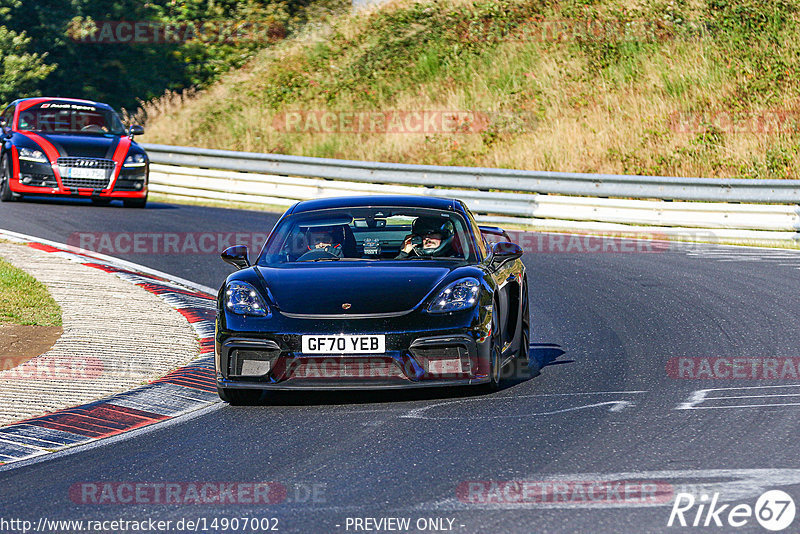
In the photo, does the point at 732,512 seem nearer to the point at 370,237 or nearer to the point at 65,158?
the point at 370,237

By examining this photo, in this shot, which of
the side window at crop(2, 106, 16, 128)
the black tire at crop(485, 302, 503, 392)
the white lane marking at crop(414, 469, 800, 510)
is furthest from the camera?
the side window at crop(2, 106, 16, 128)

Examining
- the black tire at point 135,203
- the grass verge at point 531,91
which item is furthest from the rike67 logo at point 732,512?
the grass verge at point 531,91

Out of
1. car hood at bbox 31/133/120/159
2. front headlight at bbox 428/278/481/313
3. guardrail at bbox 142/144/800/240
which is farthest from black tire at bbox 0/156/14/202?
front headlight at bbox 428/278/481/313

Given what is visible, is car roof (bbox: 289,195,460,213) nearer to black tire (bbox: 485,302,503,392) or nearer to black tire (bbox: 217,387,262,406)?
black tire (bbox: 485,302,503,392)

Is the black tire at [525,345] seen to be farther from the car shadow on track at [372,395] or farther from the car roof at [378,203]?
the car roof at [378,203]

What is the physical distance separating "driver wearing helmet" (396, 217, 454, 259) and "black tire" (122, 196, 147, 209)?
41.1 feet

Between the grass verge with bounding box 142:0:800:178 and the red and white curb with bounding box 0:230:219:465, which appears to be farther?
the grass verge with bounding box 142:0:800:178

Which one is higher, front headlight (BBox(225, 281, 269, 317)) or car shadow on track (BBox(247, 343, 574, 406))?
front headlight (BBox(225, 281, 269, 317))

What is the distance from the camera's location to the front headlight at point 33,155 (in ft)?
64.1

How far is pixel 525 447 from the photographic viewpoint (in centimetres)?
631

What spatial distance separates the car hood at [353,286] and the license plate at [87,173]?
12.1 metres

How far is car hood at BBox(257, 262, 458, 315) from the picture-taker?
7.56 metres

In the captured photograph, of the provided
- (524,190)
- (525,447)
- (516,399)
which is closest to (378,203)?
(516,399)

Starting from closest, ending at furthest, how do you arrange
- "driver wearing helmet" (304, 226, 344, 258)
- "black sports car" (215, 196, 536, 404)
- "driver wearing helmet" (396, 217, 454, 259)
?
1. "black sports car" (215, 196, 536, 404)
2. "driver wearing helmet" (396, 217, 454, 259)
3. "driver wearing helmet" (304, 226, 344, 258)
